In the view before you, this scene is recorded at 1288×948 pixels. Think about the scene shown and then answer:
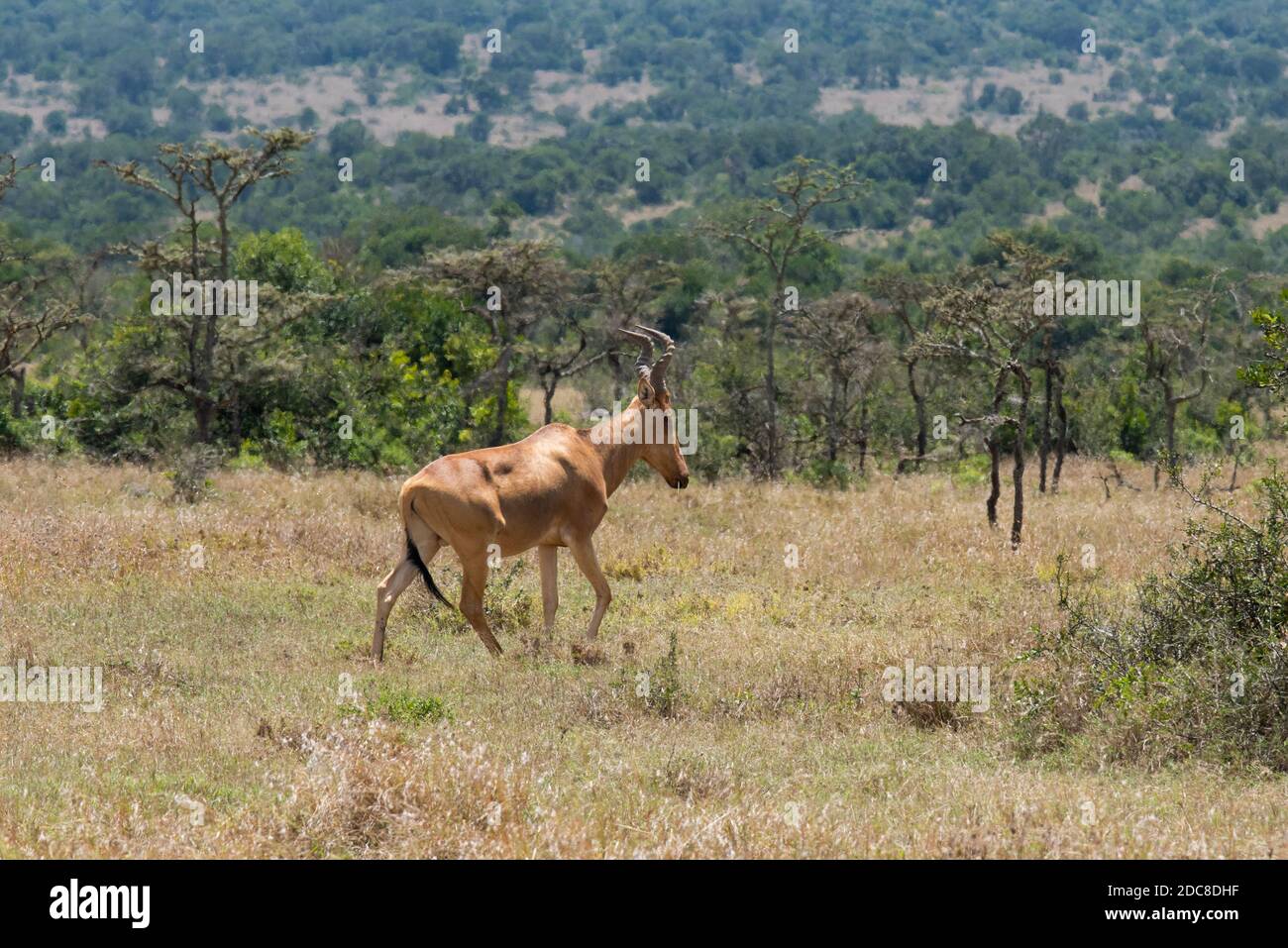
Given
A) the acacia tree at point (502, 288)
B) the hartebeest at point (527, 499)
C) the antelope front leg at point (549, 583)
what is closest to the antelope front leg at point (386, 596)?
the hartebeest at point (527, 499)

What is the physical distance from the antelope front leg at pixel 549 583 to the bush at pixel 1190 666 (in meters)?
4.01

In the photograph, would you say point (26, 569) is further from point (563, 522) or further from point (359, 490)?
point (359, 490)

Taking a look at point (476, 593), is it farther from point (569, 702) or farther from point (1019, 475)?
point (1019, 475)

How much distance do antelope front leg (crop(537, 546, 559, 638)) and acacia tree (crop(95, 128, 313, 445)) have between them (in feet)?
40.4

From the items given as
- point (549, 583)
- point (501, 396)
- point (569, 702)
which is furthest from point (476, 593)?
point (501, 396)

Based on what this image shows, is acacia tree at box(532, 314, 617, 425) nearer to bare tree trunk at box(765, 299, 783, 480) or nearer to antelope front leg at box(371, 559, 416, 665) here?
bare tree trunk at box(765, 299, 783, 480)

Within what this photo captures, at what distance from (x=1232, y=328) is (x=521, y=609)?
3109cm

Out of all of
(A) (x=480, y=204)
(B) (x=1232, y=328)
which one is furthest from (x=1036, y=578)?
(A) (x=480, y=204)

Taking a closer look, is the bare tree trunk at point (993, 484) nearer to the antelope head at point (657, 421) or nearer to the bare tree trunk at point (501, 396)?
the antelope head at point (657, 421)

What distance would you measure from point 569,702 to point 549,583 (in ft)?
9.30

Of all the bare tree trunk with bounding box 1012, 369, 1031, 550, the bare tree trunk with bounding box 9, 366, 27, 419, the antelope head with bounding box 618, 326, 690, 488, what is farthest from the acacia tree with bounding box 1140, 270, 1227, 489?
the bare tree trunk with bounding box 9, 366, 27, 419

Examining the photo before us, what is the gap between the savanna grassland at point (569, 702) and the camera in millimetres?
6910

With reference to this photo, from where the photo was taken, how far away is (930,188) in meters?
117
